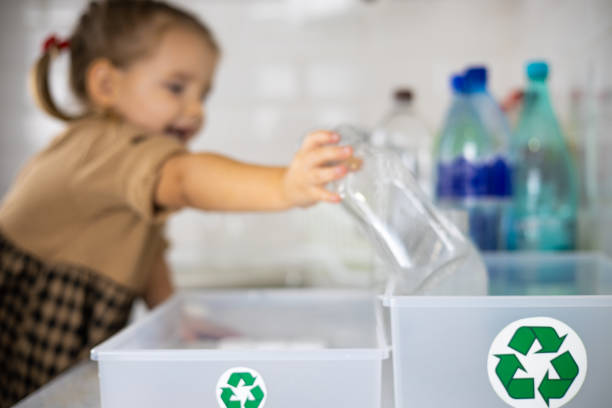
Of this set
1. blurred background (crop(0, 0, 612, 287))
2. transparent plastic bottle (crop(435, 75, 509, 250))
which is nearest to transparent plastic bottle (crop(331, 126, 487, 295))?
transparent plastic bottle (crop(435, 75, 509, 250))

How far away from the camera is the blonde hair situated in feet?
3.47

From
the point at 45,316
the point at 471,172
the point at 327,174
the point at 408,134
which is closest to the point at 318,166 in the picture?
the point at 327,174

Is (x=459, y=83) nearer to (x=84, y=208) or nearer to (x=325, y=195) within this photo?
(x=325, y=195)

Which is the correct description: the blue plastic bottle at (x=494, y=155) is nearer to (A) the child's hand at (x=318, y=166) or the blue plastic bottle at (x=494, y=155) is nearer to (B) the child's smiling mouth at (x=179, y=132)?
(A) the child's hand at (x=318, y=166)

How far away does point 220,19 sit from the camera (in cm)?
163

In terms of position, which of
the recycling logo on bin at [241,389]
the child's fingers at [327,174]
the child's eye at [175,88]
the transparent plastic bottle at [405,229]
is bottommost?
the recycling logo on bin at [241,389]

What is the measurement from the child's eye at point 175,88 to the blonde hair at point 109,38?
73 millimetres

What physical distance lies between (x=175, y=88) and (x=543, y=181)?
0.68 m

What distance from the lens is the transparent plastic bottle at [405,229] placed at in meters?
0.58

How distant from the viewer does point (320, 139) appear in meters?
0.57

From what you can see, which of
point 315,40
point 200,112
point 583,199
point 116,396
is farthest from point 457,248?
point 315,40

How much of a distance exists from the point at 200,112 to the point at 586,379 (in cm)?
83

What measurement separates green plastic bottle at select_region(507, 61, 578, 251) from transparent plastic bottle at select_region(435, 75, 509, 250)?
5cm

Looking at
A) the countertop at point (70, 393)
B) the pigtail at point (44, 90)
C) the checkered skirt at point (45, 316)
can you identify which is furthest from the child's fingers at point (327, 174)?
the pigtail at point (44, 90)
